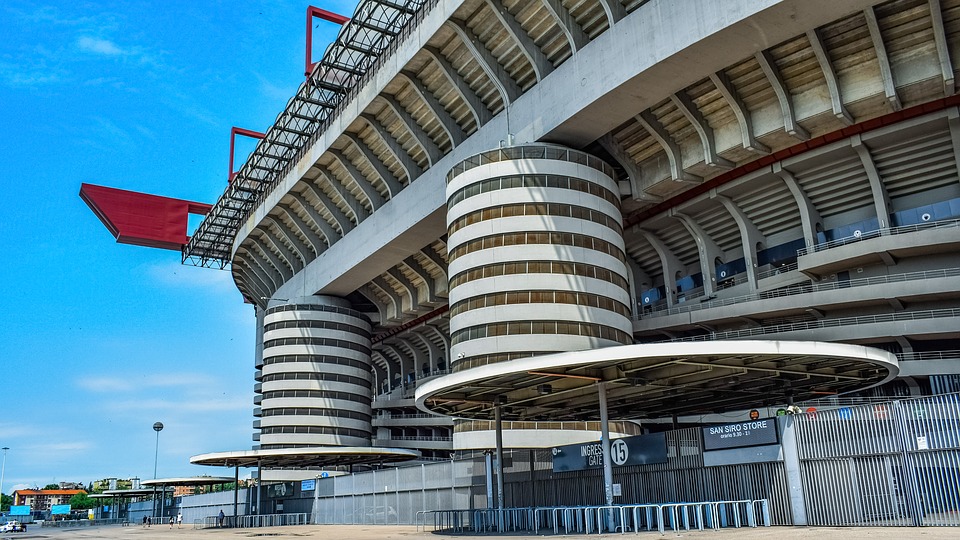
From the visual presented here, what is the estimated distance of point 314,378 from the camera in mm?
76625

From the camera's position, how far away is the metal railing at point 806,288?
43.9 metres

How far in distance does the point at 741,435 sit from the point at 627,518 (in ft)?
18.3

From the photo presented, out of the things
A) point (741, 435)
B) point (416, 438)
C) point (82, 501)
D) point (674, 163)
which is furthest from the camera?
point (82, 501)

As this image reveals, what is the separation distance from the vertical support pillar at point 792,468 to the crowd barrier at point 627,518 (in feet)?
2.96

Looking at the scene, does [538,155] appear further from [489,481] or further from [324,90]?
[324,90]

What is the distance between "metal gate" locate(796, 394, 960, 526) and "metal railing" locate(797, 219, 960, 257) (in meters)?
24.1

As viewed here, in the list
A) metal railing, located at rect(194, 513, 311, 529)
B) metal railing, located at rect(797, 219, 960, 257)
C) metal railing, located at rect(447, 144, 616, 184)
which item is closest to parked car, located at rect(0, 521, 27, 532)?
metal railing, located at rect(194, 513, 311, 529)

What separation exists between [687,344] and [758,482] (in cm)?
596

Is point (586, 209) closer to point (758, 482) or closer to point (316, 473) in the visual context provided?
point (758, 482)

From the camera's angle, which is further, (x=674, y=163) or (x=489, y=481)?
(x=674, y=163)

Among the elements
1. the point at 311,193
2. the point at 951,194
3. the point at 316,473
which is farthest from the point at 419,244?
the point at 951,194

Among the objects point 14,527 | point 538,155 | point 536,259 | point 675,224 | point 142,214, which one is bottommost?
point 14,527

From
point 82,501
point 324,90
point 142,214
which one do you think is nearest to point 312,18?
point 324,90

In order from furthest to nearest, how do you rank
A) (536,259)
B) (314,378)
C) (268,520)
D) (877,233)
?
(314,378) → (268,520) → (536,259) → (877,233)
